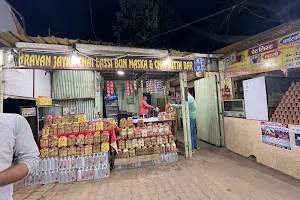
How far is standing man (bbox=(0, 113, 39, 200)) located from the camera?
101 centimetres

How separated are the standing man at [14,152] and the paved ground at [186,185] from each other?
267cm

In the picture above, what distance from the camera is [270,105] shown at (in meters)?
4.41

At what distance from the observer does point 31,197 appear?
3465mm

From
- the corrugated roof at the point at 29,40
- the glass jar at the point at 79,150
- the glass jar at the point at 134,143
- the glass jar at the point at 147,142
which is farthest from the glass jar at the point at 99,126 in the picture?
the corrugated roof at the point at 29,40

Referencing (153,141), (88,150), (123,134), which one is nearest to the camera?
(88,150)

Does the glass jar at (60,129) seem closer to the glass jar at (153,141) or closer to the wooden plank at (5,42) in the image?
the wooden plank at (5,42)

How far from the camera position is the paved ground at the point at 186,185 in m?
3.25

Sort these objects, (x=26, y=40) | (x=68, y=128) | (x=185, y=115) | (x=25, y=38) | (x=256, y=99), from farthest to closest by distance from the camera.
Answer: (x=185, y=115), (x=256, y=99), (x=68, y=128), (x=26, y=40), (x=25, y=38)

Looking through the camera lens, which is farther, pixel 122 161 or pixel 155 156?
pixel 155 156

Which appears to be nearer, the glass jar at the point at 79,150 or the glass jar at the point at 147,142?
the glass jar at the point at 79,150

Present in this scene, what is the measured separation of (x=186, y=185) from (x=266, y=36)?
433cm

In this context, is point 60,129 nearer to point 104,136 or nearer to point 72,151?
point 72,151

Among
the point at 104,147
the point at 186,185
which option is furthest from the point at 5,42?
the point at 186,185

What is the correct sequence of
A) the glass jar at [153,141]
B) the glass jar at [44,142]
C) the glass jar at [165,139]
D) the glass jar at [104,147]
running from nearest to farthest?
the glass jar at [44,142], the glass jar at [104,147], the glass jar at [153,141], the glass jar at [165,139]
